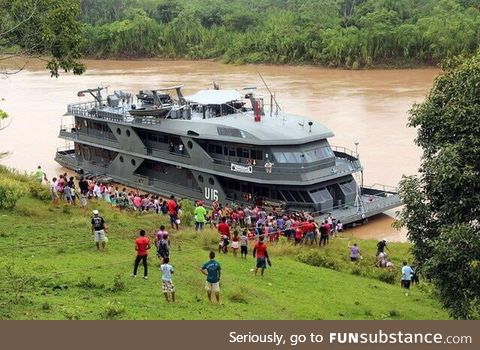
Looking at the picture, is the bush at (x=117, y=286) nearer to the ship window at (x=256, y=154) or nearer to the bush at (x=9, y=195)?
the bush at (x=9, y=195)

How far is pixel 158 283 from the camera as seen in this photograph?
14.2 meters

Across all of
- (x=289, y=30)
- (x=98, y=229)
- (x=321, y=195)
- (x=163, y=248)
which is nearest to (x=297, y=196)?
(x=321, y=195)

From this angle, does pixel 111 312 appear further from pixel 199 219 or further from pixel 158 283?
pixel 199 219

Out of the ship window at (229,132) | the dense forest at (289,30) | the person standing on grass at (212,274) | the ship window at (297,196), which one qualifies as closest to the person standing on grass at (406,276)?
the person standing on grass at (212,274)

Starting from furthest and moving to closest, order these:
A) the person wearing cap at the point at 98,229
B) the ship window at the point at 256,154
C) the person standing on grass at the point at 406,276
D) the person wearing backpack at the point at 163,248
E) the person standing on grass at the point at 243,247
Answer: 1. the ship window at the point at 256,154
2. the person standing on grass at the point at 243,247
3. the person standing on grass at the point at 406,276
4. the person wearing cap at the point at 98,229
5. the person wearing backpack at the point at 163,248

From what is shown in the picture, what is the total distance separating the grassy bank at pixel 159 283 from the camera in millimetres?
12664

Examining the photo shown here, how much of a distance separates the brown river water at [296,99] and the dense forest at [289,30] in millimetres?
2608

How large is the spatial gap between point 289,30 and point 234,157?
58.6m

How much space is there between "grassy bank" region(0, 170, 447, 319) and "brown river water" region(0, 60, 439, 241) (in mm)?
8360

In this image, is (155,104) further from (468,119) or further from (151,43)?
(151,43)

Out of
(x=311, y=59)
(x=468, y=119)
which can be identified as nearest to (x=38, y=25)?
(x=468, y=119)

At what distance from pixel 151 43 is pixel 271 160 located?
66.7 metres

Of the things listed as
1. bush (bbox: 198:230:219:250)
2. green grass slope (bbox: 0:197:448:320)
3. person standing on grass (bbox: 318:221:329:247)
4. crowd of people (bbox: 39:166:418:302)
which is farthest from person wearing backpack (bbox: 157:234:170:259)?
person standing on grass (bbox: 318:221:329:247)

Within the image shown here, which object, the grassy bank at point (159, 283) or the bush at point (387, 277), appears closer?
the grassy bank at point (159, 283)
